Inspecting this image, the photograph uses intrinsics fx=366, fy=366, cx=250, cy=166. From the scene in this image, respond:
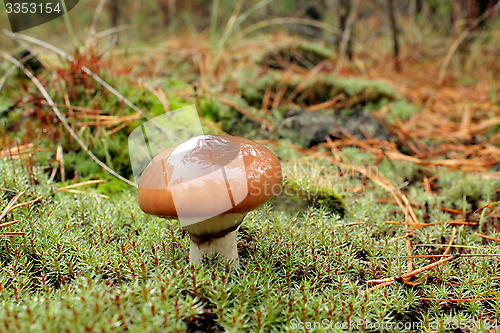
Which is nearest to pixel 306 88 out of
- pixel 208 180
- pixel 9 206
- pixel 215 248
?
pixel 215 248

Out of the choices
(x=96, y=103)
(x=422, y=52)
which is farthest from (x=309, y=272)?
(x=422, y=52)

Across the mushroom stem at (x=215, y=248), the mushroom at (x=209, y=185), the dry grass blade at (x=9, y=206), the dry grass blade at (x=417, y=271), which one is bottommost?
the dry grass blade at (x=417, y=271)

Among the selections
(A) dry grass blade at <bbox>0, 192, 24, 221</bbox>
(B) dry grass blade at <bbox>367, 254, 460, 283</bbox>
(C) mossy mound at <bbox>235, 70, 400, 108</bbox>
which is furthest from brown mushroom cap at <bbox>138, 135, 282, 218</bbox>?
(C) mossy mound at <bbox>235, 70, 400, 108</bbox>

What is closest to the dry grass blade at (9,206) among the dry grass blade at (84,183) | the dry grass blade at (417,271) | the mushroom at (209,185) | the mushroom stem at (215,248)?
the dry grass blade at (84,183)

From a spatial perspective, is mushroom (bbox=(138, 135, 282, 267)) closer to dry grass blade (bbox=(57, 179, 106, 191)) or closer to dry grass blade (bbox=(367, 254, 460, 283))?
dry grass blade (bbox=(367, 254, 460, 283))

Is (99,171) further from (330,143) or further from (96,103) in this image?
(330,143)

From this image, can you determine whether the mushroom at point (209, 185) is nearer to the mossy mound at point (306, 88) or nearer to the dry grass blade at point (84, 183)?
the dry grass blade at point (84, 183)

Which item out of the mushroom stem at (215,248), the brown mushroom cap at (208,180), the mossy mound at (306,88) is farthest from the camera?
the mossy mound at (306,88)

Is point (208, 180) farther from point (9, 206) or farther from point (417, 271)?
point (9, 206)
